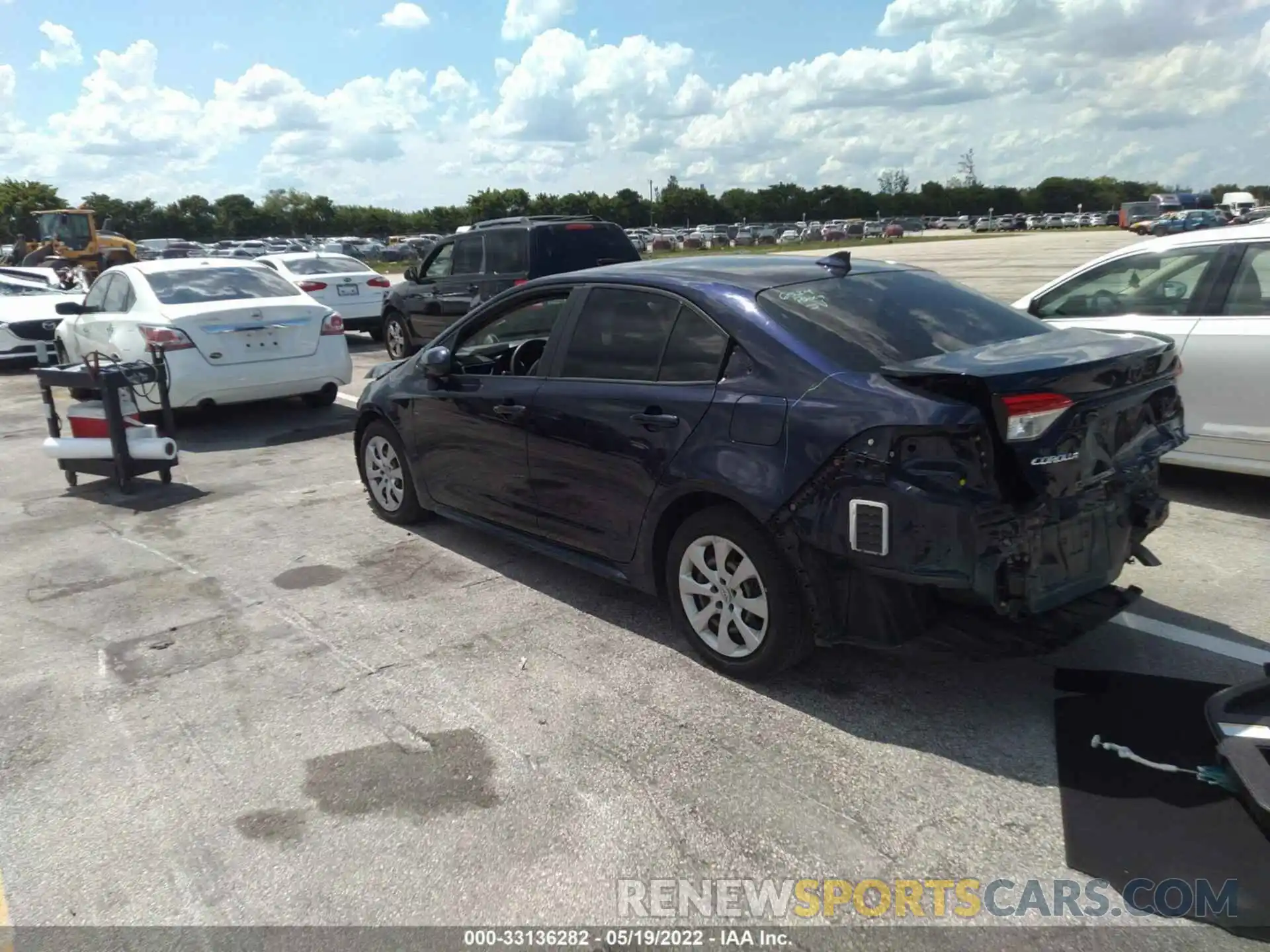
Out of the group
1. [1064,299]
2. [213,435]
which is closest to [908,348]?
[1064,299]

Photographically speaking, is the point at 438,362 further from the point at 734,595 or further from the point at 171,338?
the point at 171,338

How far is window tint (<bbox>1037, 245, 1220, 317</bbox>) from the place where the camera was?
625 cm

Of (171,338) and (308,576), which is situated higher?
(171,338)

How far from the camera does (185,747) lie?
12.4 ft

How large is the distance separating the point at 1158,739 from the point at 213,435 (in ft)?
28.5

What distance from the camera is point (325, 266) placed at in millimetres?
16078

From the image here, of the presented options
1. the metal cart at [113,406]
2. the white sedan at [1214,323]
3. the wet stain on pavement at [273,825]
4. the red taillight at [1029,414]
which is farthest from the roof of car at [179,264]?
the red taillight at [1029,414]

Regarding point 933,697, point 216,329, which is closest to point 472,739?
point 933,697

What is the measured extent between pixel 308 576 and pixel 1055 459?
399 cm

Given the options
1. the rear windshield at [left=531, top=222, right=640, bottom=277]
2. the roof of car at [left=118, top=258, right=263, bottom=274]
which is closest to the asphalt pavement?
the roof of car at [left=118, top=258, right=263, bottom=274]

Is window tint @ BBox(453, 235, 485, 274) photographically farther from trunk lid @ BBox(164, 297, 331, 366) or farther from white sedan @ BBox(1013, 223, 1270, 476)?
white sedan @ BBox(1013, 223, 1270, 476)

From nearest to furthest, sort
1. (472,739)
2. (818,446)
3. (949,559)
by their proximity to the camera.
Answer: (949,559), (818,446), (472,739)

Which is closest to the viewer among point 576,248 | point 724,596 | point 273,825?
point 273,825

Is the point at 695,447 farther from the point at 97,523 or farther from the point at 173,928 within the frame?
the point at 97,523
